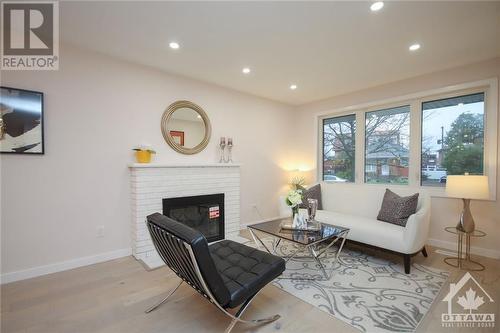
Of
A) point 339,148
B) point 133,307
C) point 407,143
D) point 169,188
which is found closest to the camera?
point 133,307

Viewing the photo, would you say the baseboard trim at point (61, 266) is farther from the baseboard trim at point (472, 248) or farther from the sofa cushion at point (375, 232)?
the baseboard trim at point (472, 248)

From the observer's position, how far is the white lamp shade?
103 inches

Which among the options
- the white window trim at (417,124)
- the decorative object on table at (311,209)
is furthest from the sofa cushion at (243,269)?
the white window trim at (417,124)

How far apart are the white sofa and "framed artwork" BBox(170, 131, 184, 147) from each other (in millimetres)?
1869

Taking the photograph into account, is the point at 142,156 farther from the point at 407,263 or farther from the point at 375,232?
the point at 407,263

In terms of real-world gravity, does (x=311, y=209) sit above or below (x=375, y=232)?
above

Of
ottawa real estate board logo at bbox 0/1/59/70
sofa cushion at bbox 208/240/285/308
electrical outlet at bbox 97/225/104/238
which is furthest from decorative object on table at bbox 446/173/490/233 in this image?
ottawa real estate board logo at bbox 0/1/59/70

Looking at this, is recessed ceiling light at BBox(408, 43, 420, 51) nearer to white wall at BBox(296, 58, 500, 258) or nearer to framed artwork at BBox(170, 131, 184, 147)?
white wall at BBox(296, 58, 500, 258)

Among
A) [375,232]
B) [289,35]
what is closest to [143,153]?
[289,35]

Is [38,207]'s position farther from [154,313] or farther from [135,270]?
[154,313]

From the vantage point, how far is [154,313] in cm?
192

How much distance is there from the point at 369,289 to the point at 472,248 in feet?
6.84

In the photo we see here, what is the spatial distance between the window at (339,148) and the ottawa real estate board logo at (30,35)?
4472 mm

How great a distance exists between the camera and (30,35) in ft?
8.02
